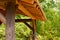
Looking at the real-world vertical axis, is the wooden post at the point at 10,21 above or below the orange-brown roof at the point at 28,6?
below

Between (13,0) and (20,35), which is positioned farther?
(20,35)

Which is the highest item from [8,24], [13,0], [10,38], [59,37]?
[13,0]

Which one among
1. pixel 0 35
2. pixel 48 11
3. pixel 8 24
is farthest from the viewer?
pixel 48 11

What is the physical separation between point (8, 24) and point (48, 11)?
6380 millimetres

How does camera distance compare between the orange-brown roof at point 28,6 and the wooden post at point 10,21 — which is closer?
the wooden post at point 10,21

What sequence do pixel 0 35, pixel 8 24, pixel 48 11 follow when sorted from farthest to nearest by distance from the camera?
pixel 48 11 → pixel 0 35 → pixel 8 24

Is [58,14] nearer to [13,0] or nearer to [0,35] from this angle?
[0,35]

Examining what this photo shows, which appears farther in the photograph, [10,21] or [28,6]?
[28,6]

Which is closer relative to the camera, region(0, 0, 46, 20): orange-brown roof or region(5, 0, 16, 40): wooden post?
region(5, 0, 16, 40): wooden post

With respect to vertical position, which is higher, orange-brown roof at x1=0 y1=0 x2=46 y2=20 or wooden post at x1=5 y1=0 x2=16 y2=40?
orange-brown roof at x1=0 y1=0 x2=46 y2=20

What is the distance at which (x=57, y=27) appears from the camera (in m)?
9.30

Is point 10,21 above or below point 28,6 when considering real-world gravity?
below

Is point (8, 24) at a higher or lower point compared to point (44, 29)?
higher

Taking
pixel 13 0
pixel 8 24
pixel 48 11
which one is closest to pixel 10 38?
pixel 8 24
